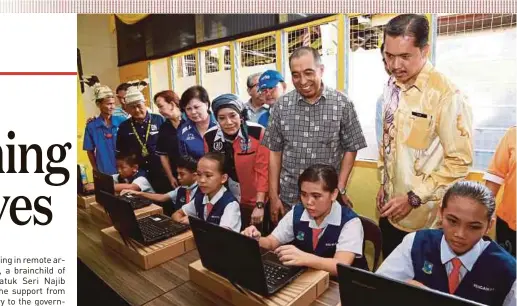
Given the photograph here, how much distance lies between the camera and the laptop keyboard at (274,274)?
Answer: 0.78 m

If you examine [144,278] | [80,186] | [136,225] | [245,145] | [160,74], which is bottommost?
[144,278]

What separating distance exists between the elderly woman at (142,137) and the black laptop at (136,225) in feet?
0.83

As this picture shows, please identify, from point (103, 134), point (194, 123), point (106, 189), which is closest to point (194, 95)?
point (194, 123)

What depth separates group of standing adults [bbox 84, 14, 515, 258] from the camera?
94 centimetres

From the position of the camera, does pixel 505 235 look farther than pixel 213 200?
No

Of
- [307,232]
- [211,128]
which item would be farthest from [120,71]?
[307,232]

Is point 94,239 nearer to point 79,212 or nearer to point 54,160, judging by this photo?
point 79,212

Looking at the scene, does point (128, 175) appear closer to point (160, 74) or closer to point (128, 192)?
point (128, 192)

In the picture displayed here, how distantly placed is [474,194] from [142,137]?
1.05 metres

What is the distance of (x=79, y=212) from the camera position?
979mm

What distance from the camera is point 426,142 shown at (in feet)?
3.16

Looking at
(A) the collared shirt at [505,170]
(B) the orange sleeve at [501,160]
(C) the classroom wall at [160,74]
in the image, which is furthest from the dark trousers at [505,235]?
(C) the classroom wall at [160,74]

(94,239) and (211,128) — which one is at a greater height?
(211,128)

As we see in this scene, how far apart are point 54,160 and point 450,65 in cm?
106
